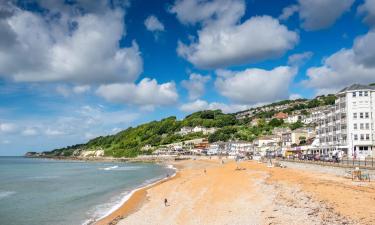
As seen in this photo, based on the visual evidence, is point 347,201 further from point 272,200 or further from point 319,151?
point 319,151

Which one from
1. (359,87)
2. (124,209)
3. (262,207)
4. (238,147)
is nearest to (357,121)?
(359,87)

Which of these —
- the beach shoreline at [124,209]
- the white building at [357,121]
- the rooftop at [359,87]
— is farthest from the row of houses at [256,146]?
the beach shoreline at [124,209]

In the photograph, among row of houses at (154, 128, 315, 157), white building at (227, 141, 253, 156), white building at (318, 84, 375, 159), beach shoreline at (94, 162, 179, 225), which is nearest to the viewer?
beach shoreline at (94, 162, 179, 225)

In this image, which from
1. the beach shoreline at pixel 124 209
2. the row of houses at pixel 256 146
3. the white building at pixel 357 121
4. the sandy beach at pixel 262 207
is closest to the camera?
the sandy beach at pixel 262 207

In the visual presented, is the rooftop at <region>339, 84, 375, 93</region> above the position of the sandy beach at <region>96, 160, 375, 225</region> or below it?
above

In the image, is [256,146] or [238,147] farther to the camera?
[238,147]

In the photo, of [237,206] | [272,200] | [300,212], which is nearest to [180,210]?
[237,206]

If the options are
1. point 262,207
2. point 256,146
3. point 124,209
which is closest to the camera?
point 262,207

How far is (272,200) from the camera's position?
24281 mm

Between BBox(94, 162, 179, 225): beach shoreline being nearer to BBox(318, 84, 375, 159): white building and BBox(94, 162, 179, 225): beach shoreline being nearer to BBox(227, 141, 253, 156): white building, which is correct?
BBox(318, 84, 375, 159): white building

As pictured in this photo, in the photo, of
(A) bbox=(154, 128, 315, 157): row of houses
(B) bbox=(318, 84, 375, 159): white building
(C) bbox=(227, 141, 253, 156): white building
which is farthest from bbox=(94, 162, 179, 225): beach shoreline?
(C) bbox=(227, 141, 253, 156): white building

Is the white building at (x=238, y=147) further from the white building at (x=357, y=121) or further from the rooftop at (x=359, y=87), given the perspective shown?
the rooftop at (x=359, y=87)

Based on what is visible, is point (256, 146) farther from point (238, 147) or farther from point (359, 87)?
point (359, 87)

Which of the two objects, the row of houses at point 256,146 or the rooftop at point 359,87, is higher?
the rooftop at point 359,87
